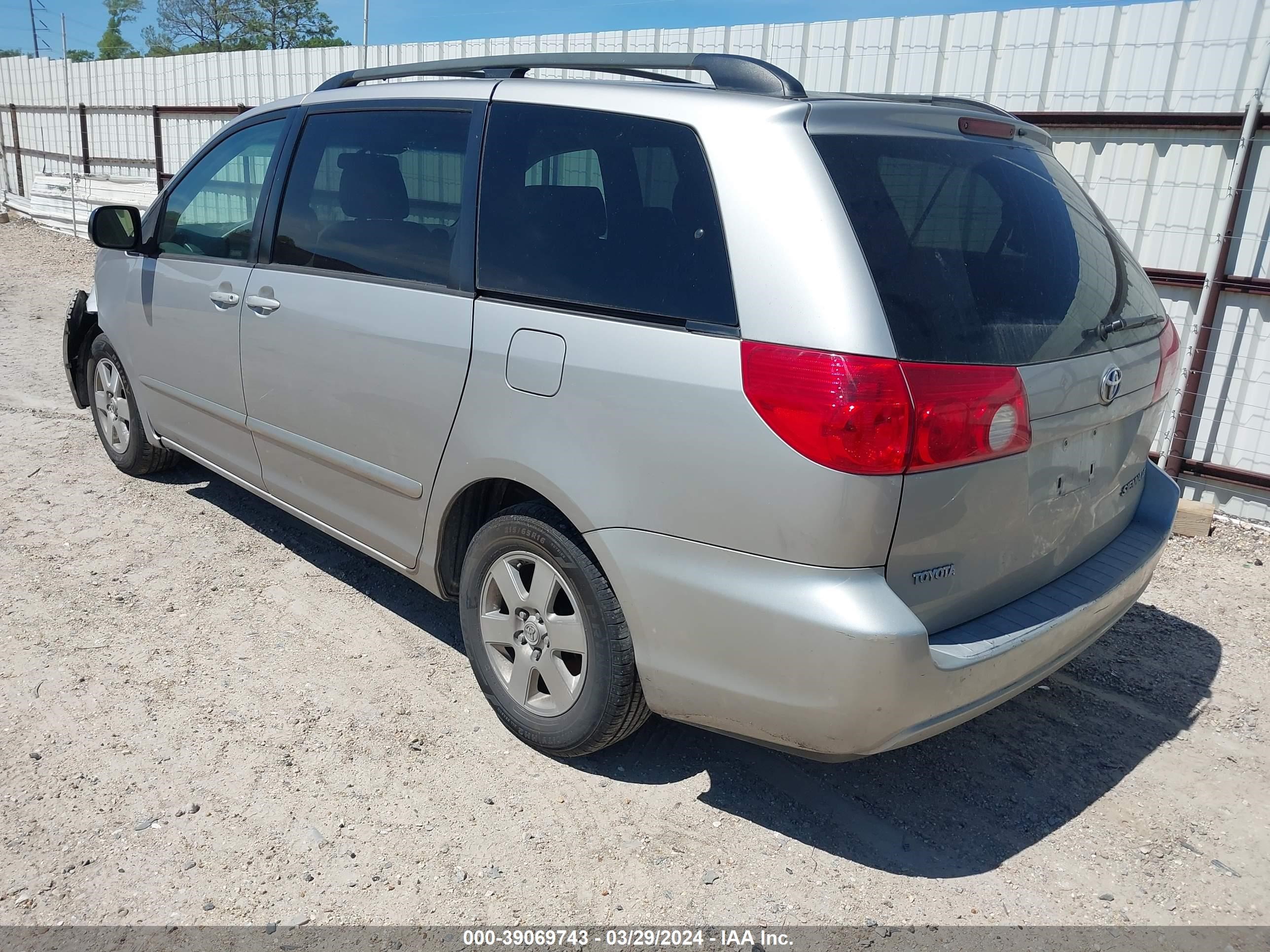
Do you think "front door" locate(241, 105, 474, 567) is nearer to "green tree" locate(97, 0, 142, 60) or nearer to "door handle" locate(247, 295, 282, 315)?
"door handle" locate(247, 295, 282, 315)

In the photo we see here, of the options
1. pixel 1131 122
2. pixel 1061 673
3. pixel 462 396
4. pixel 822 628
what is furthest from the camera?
pixel 1131 122

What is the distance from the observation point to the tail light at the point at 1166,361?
3.00 meters

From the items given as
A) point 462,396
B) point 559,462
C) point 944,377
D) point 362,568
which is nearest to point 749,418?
point 944,377

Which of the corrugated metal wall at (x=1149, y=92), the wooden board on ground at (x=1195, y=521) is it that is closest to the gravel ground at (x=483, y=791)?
the wooden board on ground at (x=1195, y=521)

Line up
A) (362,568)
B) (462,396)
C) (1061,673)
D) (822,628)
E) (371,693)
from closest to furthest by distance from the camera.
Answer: (822,628) < (462,396) < (371,693) < (1061,673) < (362,568)

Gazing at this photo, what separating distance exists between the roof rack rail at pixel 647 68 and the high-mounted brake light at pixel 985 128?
45 cm

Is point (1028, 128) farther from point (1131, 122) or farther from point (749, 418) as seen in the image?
point (1131, 122)

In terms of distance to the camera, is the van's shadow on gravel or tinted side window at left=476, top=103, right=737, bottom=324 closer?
tinted side window at left=476, top=103, right=737, bottom=324

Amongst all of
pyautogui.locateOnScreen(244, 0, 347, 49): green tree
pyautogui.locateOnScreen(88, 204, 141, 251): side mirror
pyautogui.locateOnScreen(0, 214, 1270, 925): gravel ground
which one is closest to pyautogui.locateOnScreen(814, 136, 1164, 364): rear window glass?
pyautogui.locateOnScreen(0, 214, 1270, 925): gravel ground

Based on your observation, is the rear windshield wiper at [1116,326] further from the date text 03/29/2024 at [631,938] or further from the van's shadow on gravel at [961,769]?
the date text 03/29/2024 at [631,938]

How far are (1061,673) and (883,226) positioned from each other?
2.26m

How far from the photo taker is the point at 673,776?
2.96 meters

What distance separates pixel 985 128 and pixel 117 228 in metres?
3.86

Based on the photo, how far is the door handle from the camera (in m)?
3.61
